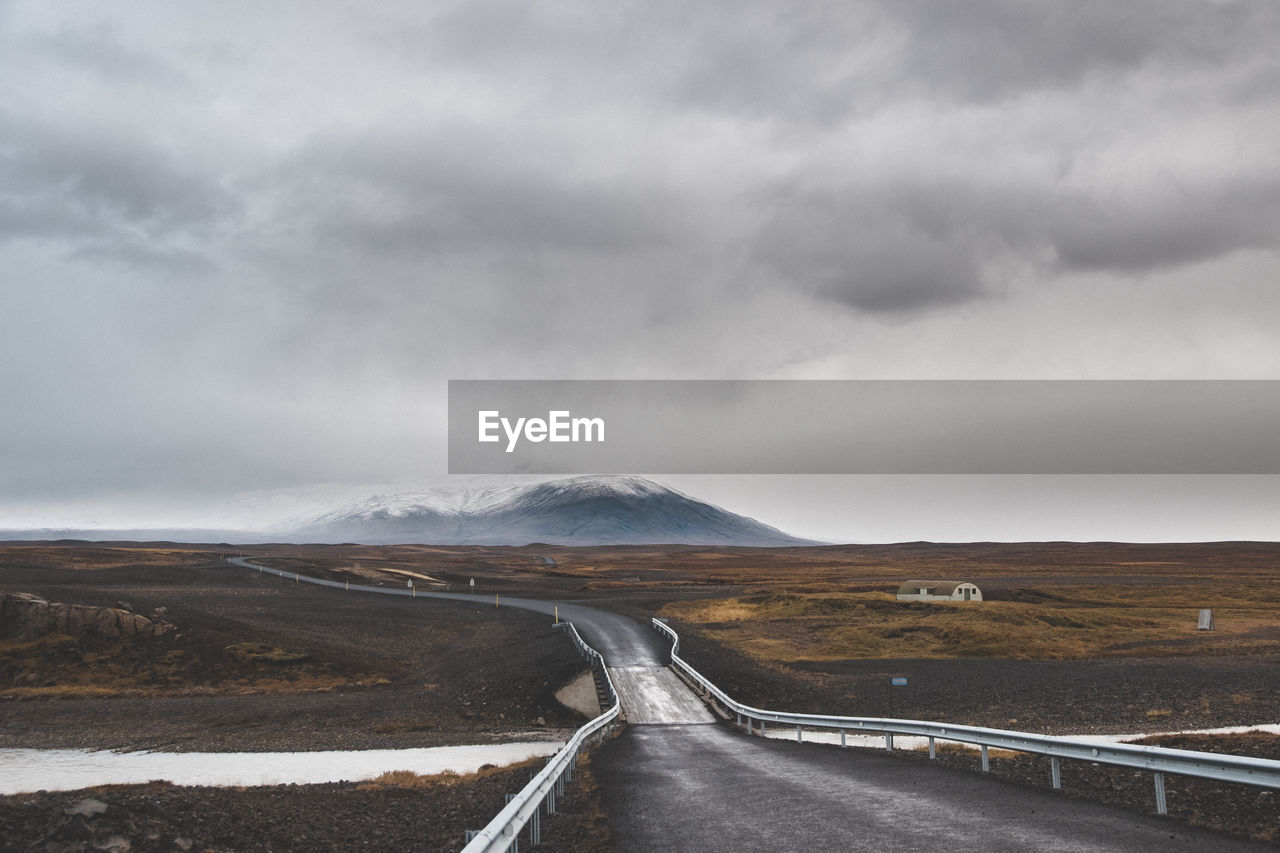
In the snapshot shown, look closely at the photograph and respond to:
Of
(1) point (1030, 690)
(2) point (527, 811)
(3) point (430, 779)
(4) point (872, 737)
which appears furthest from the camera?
(1) point (1030, 690)

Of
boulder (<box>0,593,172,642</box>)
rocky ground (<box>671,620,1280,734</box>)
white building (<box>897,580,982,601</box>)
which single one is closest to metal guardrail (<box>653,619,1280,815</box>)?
rocky ground (<box>671,620,1280,734</box>)

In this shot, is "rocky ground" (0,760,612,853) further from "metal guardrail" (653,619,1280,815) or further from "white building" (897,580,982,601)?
"white building" (897,580,982,601)

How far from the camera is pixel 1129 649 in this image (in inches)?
1988

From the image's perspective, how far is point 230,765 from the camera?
25.9 meters

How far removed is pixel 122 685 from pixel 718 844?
42241mm

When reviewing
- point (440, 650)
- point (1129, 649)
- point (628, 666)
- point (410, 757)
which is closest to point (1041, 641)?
point (1129, 649)

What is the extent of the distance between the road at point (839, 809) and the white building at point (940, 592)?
58.7 m

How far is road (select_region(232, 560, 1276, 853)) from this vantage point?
957cm

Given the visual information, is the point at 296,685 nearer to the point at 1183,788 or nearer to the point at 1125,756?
the point at 1125,756

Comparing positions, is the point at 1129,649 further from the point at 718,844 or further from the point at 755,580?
the point at 755,580

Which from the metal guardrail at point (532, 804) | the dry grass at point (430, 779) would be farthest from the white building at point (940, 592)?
the dry grass at point (430, 779)

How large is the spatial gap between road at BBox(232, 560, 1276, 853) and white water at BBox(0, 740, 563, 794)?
21.2 feet

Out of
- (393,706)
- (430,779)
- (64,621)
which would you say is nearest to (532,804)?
(430,779)

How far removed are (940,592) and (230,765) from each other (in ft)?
213
